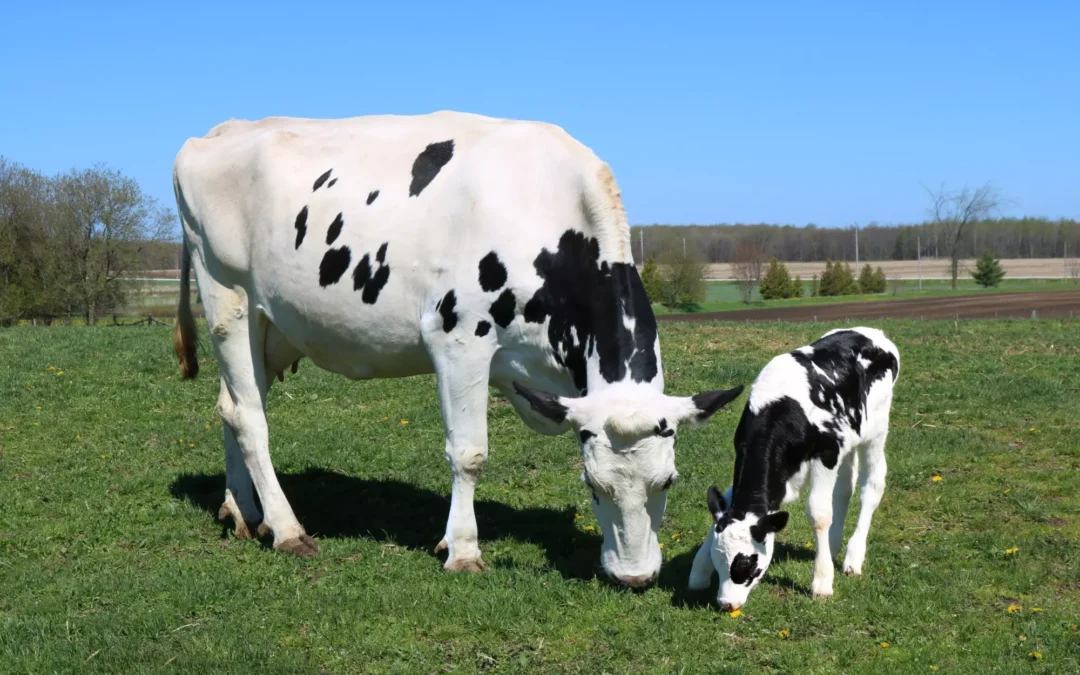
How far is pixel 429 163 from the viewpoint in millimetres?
7910

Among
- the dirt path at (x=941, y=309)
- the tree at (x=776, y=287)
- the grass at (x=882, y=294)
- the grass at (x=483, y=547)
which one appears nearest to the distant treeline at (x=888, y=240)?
the grass at (x=882, y=294)

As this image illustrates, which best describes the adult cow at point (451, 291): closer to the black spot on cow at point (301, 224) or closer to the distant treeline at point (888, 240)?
the black spot on cow at point (301, 224)

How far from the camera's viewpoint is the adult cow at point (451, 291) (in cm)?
656

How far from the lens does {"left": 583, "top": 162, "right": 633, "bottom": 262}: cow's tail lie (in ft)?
23.3

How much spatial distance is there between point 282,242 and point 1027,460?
7.51 m

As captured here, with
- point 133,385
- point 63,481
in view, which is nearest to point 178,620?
point 63,481

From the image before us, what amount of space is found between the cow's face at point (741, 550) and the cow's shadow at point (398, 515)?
1.07 metres

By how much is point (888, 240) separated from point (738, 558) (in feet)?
534

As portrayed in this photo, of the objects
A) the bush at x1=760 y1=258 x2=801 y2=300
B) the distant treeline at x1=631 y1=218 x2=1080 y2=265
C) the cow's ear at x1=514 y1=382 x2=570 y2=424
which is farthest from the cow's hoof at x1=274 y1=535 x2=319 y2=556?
the distant treeline at x1=631 y1=218 x2=1080 y2=265

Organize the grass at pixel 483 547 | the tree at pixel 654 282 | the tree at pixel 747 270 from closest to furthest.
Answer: the grass at pixel 483 547 < the tree at pixel 654 282 < the tree at pixel 747 270

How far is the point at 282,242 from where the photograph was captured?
8.28 meters

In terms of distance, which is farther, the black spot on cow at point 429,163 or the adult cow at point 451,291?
the black spot on cow at point 429,163

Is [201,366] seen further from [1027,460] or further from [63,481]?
[1027,460]

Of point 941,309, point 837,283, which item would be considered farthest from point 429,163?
point 837,283
